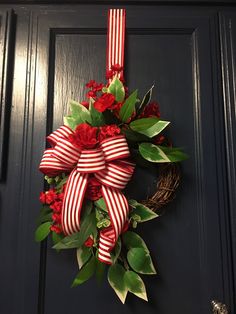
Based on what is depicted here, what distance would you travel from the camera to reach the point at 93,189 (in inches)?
24.1

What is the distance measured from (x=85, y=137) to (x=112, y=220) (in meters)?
0.18

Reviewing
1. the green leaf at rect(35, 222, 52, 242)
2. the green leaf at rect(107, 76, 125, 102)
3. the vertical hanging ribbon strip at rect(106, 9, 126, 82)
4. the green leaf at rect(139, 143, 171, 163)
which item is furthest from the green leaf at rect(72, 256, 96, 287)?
the vertical hanging ribbon strip at rect(106, 9, 126, 82)

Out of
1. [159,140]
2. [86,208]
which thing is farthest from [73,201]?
[159,140]

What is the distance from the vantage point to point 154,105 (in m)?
0.67

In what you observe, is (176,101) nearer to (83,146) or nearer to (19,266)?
(83,146)

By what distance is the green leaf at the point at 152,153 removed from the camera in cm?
60

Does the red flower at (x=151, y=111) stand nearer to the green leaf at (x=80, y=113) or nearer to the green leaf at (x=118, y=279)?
the green leaf at (x=80, y=113)

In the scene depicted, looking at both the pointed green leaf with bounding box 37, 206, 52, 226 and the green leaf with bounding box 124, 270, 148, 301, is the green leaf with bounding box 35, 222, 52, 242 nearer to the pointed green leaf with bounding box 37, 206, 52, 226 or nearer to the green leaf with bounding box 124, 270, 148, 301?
the pointed green leaf with bounding box 37, 206, 52, 226

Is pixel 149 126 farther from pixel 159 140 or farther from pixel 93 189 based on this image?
pixel 93 189

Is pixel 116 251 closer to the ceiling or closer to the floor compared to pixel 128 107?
closer to the floor

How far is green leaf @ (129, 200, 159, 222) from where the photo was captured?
623 millimetres

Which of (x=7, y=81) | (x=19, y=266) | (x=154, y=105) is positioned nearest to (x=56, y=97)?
(x=7, y=81)

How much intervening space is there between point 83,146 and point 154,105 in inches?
8.5

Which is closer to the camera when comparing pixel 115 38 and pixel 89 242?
pixel 89 242
